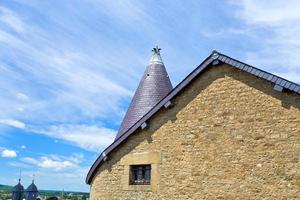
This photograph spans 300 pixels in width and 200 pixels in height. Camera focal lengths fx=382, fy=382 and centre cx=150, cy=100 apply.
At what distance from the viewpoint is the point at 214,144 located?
34.3 feet

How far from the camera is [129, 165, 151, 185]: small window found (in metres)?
11.5

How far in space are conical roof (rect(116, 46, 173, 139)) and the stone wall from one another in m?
3.65

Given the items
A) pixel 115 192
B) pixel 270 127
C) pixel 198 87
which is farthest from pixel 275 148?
pixel 115 192

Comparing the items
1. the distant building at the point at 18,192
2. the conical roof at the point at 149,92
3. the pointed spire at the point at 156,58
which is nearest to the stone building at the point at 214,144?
the conical roof at the point at 149,92

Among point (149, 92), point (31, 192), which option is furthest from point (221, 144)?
point (31, 192)

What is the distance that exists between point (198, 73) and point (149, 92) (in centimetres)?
510

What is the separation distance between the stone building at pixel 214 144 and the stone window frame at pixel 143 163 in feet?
0.09

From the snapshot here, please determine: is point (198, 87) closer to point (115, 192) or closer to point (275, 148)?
point (275, 148)

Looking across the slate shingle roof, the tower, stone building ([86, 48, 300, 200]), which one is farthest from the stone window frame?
the tower

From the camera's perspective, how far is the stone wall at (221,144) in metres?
9.45

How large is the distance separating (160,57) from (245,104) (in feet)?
25.9

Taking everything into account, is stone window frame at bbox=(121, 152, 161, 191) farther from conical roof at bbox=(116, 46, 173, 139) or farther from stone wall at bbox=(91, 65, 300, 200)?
conical roof at bbox=(116, 46, 173, 139)

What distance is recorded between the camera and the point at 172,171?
1098 centimetres

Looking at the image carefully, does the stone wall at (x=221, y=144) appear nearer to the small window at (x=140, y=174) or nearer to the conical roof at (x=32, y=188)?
the small window at (x=140, y=174)
